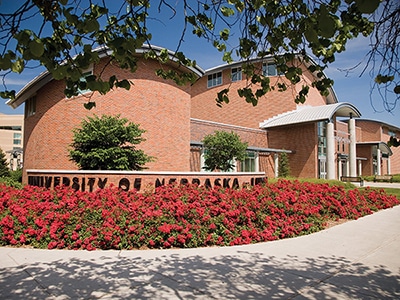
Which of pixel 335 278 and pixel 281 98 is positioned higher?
pixel 281 98

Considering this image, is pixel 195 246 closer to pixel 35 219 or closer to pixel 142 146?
pixel 35 219

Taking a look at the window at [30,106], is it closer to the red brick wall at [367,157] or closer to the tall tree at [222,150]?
the tall tree at [222,150]

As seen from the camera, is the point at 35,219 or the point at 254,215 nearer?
the point at 35,219

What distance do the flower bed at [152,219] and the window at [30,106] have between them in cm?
1274

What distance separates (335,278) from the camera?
4.21 meters

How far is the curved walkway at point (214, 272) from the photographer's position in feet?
12.2

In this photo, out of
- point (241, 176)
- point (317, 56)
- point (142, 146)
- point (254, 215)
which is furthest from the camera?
point (142, 146)

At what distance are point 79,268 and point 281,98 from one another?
31077 mm

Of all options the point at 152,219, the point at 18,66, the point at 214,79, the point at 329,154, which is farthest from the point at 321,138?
the point at 18,66

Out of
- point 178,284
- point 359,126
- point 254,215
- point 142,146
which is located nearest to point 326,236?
point 254,215

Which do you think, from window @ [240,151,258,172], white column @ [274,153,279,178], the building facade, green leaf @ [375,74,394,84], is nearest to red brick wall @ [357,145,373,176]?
white column @ [274,153,279,178]

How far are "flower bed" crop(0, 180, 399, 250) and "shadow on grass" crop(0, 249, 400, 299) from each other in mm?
814

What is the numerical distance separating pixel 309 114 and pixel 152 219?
27.0 metres

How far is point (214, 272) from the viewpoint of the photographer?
4445mm
